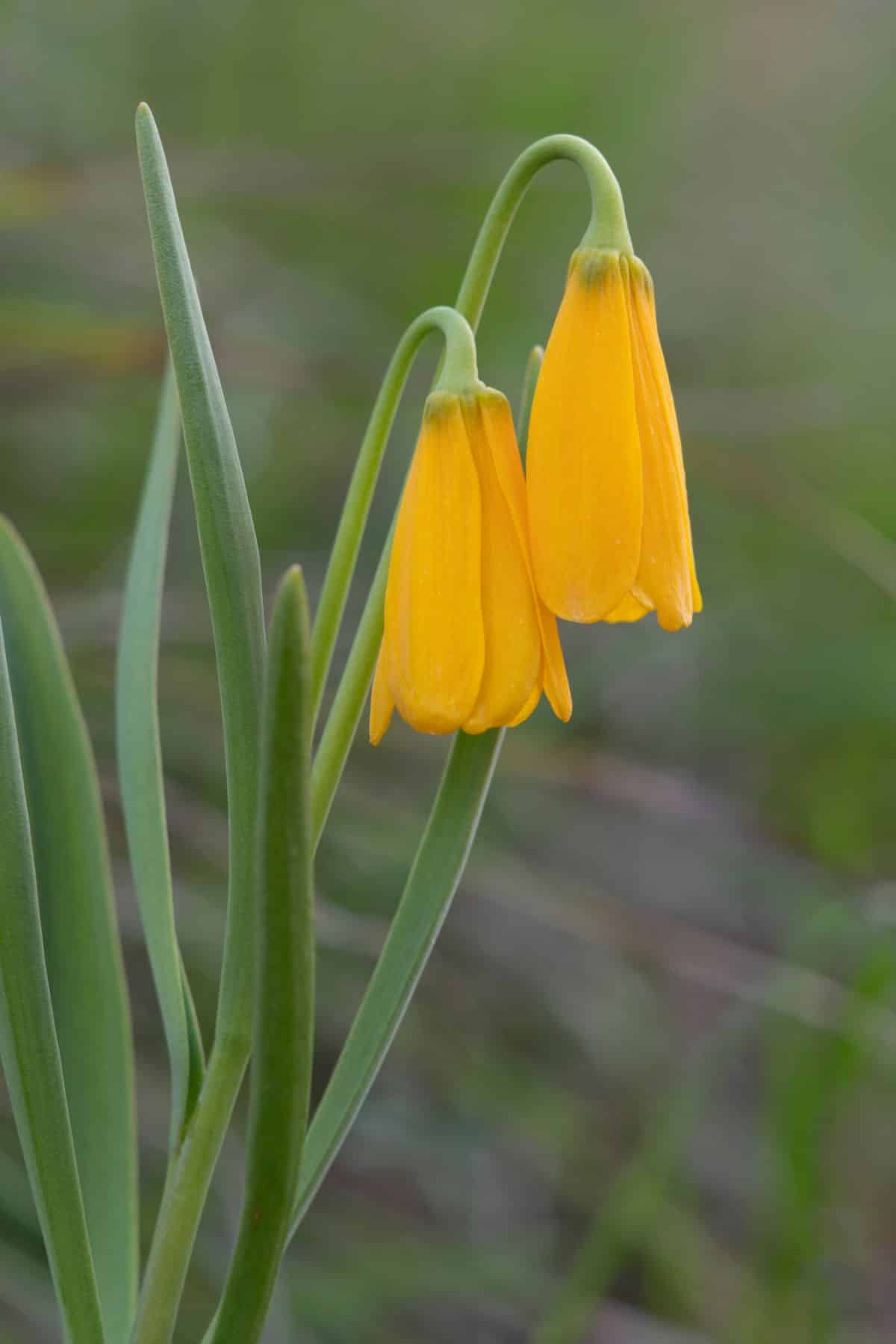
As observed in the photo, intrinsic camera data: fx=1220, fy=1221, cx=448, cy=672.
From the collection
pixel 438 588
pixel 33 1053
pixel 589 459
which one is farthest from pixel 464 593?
pixel 33 1053

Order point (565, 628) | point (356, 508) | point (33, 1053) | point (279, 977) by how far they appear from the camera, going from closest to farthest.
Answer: point (279, 977) < point (33, 1053) < point (356, 508) < point (565, 628)

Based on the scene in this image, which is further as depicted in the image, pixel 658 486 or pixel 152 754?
pixel 152 754

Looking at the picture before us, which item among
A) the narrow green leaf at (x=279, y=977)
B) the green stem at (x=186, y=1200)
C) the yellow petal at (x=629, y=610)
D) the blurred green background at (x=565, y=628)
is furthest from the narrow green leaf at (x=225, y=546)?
the blurred green background at (x=565, y=628)

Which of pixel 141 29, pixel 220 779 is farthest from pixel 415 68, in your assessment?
pixel 220 779

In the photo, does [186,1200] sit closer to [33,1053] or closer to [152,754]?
[33,1053]

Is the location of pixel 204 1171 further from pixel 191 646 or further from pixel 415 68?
pixel 415 68

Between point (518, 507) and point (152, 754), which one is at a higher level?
point (518, 507)

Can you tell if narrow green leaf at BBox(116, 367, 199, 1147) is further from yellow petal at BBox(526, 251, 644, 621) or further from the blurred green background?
the blurred green background
